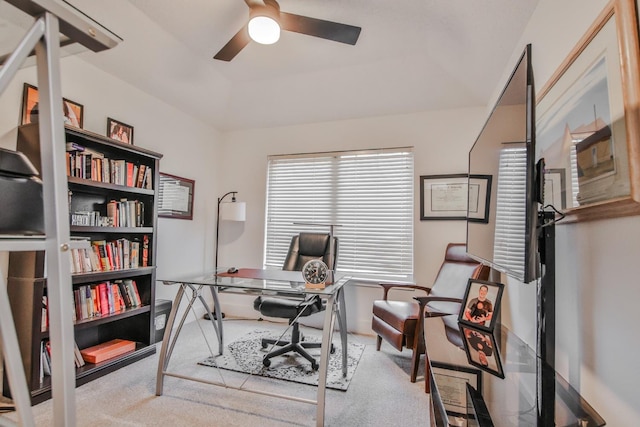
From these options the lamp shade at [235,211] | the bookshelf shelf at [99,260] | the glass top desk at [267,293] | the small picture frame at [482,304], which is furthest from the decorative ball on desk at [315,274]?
the lamp shade at [235,211]

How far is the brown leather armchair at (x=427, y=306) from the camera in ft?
7.51

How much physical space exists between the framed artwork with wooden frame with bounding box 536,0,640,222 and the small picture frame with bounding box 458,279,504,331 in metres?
0.43

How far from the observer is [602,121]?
0.96 meters

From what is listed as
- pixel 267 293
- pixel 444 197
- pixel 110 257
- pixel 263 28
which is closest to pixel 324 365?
pixel 267 293

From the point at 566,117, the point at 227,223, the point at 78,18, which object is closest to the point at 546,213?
the point at 566,117

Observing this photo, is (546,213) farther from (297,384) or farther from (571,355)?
(297,384)

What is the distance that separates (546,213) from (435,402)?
29.8 inches

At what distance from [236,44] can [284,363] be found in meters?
2.56

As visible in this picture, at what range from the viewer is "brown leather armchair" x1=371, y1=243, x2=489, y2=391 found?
2.29 m

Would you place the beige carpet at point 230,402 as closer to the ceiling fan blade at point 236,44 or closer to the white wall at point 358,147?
the white wall at point 358,147

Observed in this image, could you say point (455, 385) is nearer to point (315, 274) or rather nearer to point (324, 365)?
point (324, 365)

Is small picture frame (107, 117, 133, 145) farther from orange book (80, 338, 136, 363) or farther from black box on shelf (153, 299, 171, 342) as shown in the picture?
orange book (80, 338, 136, 363)

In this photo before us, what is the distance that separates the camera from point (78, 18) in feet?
2.27

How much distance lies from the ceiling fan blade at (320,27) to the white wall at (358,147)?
1.65 meters
